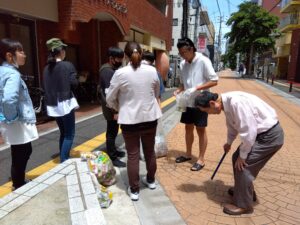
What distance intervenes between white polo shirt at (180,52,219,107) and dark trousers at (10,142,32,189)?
7.00ft

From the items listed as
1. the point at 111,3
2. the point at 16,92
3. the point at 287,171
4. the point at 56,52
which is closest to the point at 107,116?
the point at 56,52

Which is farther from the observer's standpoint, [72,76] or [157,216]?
[72,76]

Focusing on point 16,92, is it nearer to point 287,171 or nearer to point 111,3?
point 287,171

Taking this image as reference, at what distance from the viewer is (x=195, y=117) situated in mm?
3988

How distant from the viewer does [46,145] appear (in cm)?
525

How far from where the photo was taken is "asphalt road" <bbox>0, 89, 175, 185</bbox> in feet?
13.9

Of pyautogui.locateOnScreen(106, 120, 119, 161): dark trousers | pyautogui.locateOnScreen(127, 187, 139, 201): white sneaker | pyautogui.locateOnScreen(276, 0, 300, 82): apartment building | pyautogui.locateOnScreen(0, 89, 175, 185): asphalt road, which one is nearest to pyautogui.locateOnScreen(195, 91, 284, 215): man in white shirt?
pyautogui.locateOnScreen(127, 187, 139, 201): white sneaker

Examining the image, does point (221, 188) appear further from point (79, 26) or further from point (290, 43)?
point (290, 43)

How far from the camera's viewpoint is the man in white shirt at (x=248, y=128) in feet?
8.54

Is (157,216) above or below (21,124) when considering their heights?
below

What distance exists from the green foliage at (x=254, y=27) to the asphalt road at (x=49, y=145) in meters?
28.1

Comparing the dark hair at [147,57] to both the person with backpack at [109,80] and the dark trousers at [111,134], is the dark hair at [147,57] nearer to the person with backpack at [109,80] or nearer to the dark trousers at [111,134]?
the person with backpack at [109,80]

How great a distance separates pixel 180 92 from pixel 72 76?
5.14ft

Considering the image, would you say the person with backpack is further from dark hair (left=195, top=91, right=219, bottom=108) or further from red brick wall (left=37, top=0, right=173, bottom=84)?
red brick wall (left=37, top=0, right=173, bottom=84)
